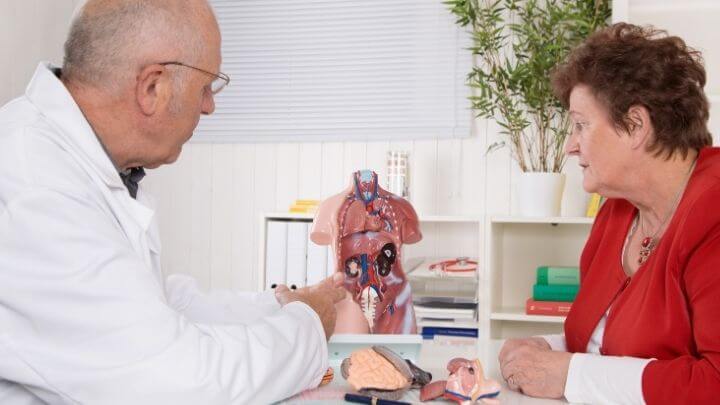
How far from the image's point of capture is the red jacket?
4.53 ft

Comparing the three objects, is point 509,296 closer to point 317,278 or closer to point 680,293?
point 317,278

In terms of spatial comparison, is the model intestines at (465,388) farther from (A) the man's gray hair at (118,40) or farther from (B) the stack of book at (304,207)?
(B) the stack of book at (304,207)

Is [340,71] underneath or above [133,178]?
above

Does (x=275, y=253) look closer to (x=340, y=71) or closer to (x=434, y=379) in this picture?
(x=340, y=71)

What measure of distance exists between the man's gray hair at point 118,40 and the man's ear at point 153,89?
1cm

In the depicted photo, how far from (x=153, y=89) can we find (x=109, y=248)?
0.38m

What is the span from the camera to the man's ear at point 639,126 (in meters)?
1.69

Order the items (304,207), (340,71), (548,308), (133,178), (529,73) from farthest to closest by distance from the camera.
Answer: (340,71)
(304,207)
(529,73)
(548,308)
(133,178)

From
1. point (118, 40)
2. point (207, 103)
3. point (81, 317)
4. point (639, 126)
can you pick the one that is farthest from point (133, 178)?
point (639, 126)

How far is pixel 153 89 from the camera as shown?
1356 mm

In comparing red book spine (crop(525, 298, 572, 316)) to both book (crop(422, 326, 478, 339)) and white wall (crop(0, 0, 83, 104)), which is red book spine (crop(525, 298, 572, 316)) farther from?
white wall (crop(0, 0, 83, 104))

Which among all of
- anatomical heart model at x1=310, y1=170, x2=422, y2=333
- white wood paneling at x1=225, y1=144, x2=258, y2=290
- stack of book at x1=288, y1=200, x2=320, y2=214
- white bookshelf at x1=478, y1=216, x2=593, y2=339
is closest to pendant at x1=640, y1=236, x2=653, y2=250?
anatomical heart model at x1=310, y1=170, x2=422, y2=333

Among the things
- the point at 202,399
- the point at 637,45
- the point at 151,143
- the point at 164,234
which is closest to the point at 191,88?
the point at 151,143

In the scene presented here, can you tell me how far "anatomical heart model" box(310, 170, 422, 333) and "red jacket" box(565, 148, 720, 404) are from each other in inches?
18.3
